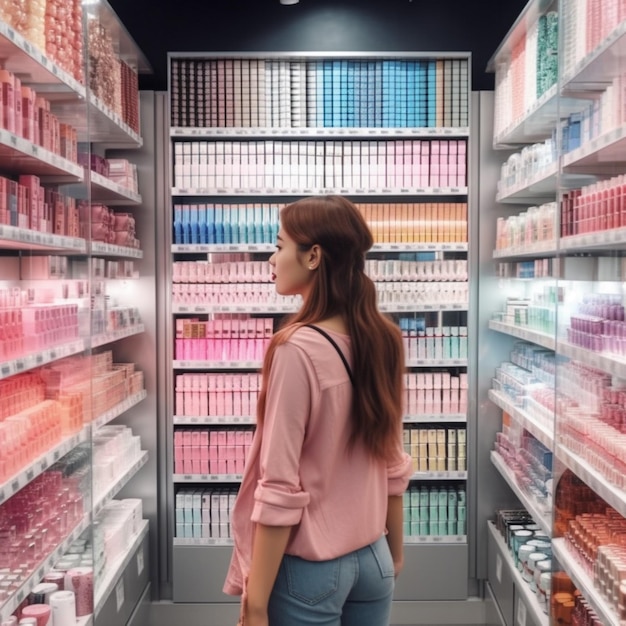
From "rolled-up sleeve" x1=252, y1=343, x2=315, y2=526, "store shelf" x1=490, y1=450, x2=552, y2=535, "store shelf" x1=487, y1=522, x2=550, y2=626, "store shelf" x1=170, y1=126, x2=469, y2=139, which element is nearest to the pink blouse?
"rolled-up sleeve" x1=252, y1=343, x2=315, y2=526

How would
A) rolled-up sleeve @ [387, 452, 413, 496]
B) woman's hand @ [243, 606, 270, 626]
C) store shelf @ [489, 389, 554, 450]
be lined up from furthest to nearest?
store shelf @ [489, 389, 554, 450] < rolled-up sleeve @ [387, 452, 413, 496] < woman's hand @ [243, 606, 270, 626]

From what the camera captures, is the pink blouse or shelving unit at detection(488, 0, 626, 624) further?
shelving unit at detection(488, 0, 626, 624)

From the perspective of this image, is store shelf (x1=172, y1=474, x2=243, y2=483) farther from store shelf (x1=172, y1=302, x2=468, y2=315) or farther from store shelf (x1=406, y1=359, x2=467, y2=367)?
store shelf (x1=406, y1=359, x2=467, y2=367)

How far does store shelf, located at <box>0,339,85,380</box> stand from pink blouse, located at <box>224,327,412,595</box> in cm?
93

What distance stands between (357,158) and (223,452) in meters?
1.89

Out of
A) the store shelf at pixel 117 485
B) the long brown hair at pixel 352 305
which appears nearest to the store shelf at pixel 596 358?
the long brown hair at pixel 352 305

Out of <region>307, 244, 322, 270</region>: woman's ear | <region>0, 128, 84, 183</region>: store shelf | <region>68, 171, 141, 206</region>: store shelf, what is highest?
<region>68, 171, 141, 206</region>: store shelf

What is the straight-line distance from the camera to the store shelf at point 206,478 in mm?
4504

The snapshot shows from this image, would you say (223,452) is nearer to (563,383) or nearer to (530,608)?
(530,608)

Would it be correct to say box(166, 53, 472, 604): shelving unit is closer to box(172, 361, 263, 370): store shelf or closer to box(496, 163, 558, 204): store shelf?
box(172, 361, 263, 370): store shelf

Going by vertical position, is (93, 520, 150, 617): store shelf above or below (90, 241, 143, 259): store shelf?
below

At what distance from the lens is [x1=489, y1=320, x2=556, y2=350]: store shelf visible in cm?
339

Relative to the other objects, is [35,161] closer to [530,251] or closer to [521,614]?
[530,251]

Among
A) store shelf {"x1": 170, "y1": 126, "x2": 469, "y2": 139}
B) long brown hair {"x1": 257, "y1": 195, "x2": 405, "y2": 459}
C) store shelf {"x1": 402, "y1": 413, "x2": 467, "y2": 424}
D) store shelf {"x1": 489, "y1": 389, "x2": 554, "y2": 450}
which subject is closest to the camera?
long brown hair {"x1": 257, "y1": 195, "x2": 405, "y2": 459}
